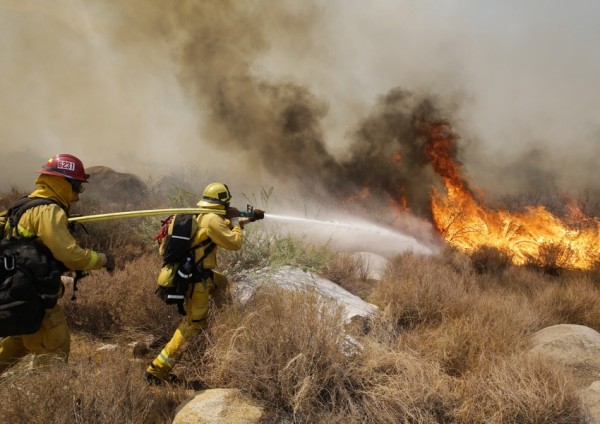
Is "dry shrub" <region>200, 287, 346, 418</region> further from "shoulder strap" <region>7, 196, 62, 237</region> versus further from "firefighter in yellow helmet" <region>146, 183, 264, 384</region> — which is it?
"shoulder strap" <region>7, 196, 62, 237</region>

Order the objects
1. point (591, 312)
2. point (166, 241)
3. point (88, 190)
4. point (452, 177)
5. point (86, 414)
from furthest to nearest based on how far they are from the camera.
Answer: point (88, 190), point (452, 177), point (591, 312), point (166, 241), point (86, 414)

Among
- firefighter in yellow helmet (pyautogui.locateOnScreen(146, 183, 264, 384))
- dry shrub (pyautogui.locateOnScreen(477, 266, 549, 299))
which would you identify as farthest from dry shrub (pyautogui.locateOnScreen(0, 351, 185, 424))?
dry shrub (pyautogui.locateOnScreen(477, 266, 549, 299))

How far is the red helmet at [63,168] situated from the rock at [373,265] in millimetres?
5094

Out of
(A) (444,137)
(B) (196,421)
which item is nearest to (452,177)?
(A) (444,137)

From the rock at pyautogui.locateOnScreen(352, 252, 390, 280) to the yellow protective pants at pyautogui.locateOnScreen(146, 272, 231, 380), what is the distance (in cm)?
386

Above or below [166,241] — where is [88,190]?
above

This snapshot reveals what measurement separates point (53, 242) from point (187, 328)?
138 cm

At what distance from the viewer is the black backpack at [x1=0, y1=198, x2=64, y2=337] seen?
2.47m

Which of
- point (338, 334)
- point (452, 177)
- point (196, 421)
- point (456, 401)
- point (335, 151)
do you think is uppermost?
point (335, 151)


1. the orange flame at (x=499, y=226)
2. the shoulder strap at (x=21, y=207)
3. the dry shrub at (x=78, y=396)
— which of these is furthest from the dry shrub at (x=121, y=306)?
the orange flame at (x=499, y=226)

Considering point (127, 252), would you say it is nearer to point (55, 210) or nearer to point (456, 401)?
point (55, 210)

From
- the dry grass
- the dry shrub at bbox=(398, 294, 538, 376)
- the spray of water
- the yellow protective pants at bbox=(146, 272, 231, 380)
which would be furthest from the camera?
the spray of water

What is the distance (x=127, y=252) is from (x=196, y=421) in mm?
4541

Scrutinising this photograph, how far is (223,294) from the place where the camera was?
3926 mm
